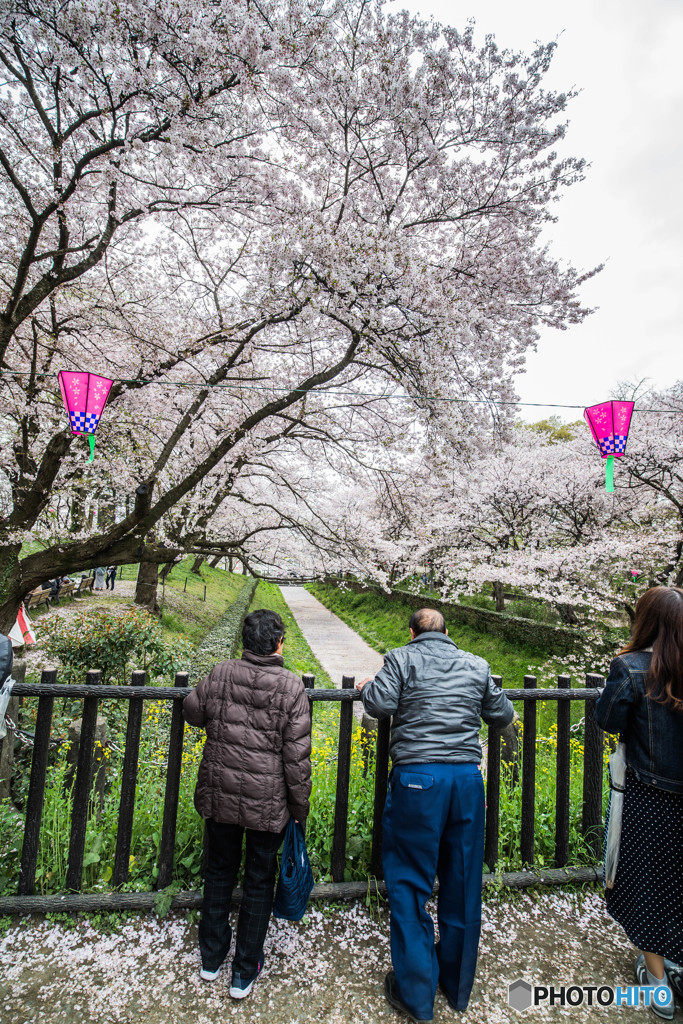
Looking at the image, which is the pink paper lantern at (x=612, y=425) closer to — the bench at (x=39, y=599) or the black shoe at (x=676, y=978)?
the black shoe at (x=676, y=978)

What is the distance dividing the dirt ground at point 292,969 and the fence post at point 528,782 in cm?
30

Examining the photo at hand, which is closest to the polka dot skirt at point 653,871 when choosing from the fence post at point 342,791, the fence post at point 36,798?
the fence post at point 342,791

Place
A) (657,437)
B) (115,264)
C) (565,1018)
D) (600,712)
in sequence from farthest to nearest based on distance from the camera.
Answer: (657,437)
(115,264)
(600,712)
(565,1018)

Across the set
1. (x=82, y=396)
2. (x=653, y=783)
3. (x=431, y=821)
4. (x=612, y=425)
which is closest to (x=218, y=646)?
(x=82, y=396)

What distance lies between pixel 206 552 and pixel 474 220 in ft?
19.3

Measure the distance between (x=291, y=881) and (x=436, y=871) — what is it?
0.62 metres

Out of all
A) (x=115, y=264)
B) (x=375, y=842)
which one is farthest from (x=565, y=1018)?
(x=115, y=264)

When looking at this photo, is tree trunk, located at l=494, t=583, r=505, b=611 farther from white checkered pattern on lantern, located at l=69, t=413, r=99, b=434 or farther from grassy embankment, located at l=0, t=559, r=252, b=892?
white checkered pattern on lantern, located at l=69, t=413, r=99, b=434

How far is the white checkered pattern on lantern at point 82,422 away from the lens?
472 centimetres

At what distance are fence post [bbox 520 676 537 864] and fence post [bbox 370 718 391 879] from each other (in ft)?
2.67

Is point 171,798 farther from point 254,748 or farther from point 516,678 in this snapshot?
point 516,678

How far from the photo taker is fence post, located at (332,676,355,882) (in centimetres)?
243

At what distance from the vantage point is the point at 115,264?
25.0 feet

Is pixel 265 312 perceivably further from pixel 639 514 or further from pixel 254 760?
pixel 639 514
